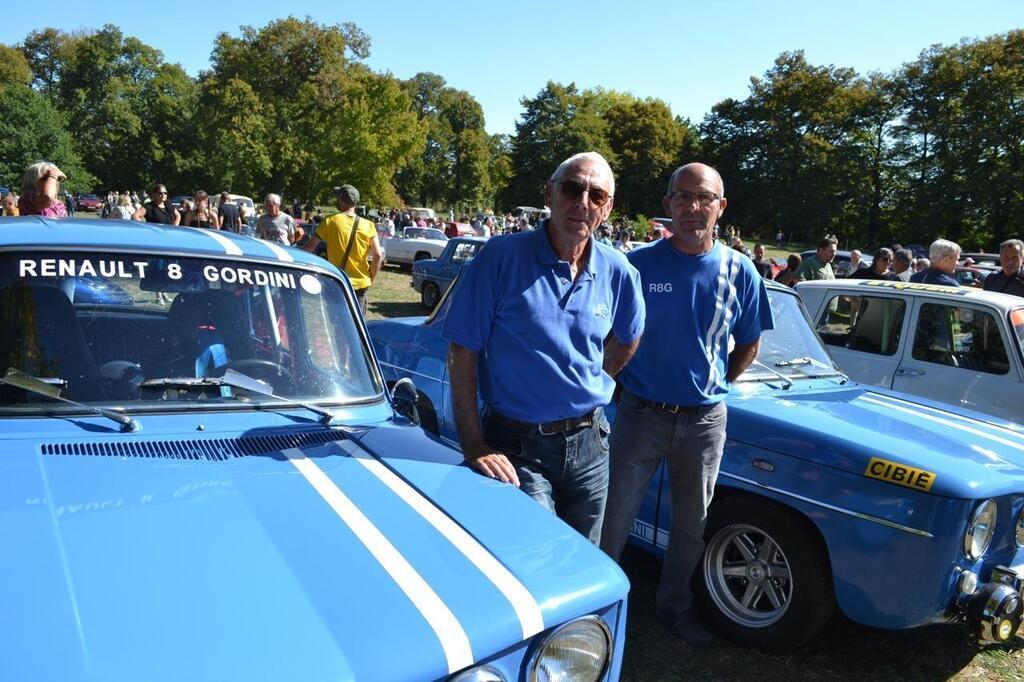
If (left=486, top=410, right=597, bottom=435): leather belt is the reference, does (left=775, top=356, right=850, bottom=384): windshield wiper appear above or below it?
above

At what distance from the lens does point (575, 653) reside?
1.75m

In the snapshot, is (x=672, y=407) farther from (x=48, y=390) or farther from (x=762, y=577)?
(x=48, y=390)

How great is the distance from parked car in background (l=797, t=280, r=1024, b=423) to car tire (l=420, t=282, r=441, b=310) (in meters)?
9.57

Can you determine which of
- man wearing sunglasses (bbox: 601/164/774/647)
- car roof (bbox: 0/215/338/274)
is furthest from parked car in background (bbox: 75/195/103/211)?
man wearing sunglasses (bbox: 601/164/774/647)

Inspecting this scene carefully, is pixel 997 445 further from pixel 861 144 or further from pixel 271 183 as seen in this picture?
pixel 861 144

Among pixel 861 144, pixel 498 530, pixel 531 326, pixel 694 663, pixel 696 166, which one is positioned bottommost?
pixel 694 663

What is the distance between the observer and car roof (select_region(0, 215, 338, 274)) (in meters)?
2.46

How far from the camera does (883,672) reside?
11.5 feet

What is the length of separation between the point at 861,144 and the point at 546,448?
63.6 meters

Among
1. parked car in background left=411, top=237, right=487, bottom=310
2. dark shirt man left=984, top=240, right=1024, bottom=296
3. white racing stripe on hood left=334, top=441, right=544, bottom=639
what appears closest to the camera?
white racing stripe on hood left=334, top=441, right=544, bottom=639

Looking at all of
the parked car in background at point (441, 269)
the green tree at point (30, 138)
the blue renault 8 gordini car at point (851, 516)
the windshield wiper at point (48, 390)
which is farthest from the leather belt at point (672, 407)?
the green tree at point (30, 138)

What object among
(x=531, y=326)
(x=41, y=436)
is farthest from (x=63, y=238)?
(x=531, y=326)

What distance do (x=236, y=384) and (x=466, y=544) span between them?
107cm

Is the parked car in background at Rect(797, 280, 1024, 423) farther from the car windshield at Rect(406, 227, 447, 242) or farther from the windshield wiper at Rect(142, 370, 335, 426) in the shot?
the car windshield at Rect(406, 227, 447, 242)
